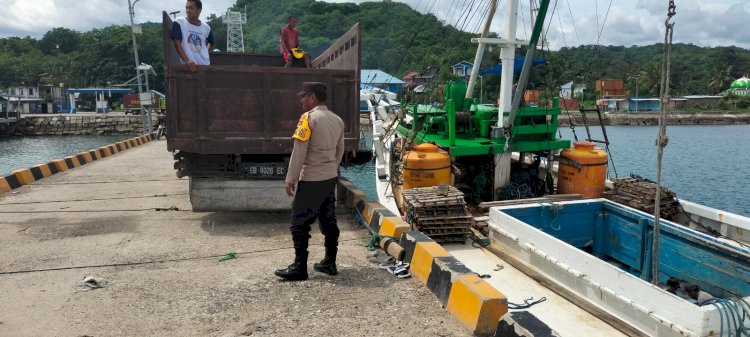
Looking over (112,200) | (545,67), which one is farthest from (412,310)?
(545,67)

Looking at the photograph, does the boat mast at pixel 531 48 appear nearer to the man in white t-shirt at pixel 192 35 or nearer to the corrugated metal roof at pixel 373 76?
the man in white t-shirt at pixel 192 35

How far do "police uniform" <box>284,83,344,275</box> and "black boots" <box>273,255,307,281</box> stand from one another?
0.03ft

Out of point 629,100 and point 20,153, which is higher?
point 629,100

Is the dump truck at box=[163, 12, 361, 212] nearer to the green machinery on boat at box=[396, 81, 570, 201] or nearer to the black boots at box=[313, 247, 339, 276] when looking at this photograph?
the black boots at box=[313, 247, 339, 276]

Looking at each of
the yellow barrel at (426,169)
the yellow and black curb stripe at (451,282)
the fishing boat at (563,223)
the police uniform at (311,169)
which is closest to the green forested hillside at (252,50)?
the fishing boat at (563,223)

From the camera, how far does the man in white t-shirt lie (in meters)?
6.29

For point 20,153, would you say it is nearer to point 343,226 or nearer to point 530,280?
point 343,226

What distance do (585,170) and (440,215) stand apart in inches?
123

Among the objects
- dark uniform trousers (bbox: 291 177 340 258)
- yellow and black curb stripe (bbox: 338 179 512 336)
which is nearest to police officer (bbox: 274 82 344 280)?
dark uniform trousers (bbox: 291 177 340 258)

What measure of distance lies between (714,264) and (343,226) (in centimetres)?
425

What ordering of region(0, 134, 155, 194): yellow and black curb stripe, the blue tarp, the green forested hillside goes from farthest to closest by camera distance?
the green forested hillside < the blue tarp < region(0, 134, 155, 194): yellow and black curb stripe

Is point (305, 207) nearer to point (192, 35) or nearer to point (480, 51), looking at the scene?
point (192, 35)

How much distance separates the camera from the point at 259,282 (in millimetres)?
4383

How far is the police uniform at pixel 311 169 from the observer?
424 cm
